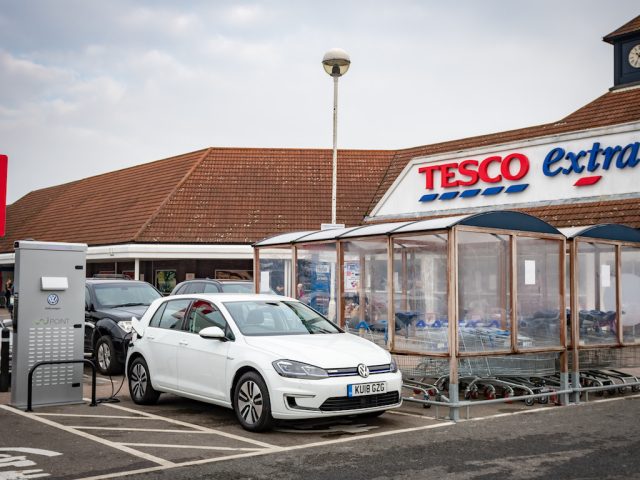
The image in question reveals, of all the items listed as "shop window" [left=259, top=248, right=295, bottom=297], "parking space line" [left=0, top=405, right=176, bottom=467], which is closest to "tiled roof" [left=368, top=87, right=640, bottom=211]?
"shop window" [left=259, top=248, right=295, bottom=297]

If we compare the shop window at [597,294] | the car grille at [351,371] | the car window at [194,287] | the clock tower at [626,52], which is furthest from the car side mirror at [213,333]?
the clock tower at [626,52]

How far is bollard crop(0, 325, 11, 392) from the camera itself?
484 inches

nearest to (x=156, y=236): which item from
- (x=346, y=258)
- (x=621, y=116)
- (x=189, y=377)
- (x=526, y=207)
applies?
(x=526, y=207)

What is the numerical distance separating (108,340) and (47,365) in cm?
381

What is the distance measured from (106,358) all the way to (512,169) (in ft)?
39.0

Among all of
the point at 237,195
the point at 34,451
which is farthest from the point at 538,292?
the point at 237,195

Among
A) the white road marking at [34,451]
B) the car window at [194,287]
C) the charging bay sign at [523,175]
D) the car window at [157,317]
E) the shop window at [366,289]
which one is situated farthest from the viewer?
the charging bay sign at [523,175]

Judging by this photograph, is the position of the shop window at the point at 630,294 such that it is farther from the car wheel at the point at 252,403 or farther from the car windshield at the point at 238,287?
the car windshield at the point at 238,287

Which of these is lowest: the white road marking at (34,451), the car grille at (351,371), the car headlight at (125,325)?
the white road marking at (34,451)

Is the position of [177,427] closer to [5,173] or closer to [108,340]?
[5,173]

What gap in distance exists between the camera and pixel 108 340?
14.5 meters

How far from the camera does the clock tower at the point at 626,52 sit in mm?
25281

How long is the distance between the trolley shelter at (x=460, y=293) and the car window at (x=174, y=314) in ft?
9.40

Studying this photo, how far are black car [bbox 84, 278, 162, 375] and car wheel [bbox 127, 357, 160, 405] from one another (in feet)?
9.26
